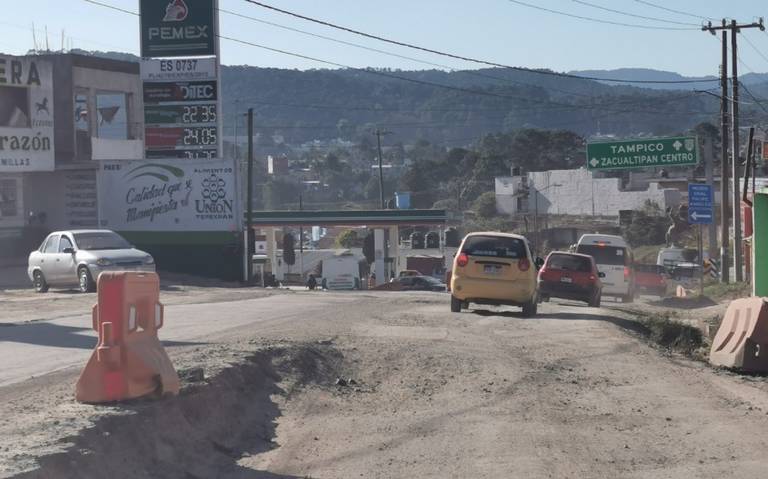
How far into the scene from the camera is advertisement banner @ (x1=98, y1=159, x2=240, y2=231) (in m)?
40.0

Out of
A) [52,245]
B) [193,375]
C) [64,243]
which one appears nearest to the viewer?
[193,375]

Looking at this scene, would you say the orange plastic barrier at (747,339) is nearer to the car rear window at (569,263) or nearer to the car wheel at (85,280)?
the car rear window at (569,263)

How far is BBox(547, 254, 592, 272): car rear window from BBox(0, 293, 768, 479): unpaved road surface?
12.2m

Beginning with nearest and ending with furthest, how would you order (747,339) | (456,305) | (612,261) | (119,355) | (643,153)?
(119,355), (747,339), (456,305), (612,261), (643,153)

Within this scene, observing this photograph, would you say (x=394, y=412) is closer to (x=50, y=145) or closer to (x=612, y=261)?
(x=612, y=261)

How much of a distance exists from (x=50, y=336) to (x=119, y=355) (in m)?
7.95

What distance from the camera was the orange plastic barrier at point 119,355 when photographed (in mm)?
9430

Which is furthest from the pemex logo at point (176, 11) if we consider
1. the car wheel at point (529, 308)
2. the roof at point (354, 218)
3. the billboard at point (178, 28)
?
the car wheel at point (529, 308)

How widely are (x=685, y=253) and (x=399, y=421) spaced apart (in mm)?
43919

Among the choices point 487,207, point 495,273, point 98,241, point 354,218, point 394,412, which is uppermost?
point 487,207

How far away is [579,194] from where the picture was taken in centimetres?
8025

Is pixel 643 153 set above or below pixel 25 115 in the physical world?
below

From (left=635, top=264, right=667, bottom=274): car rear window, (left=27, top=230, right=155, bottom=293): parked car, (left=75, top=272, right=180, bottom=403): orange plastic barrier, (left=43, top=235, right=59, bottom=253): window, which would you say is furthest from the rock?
(left=635, top=264, right=667, bottom=274): car rear window

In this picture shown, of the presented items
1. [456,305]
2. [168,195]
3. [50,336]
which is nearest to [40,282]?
[168,195]
